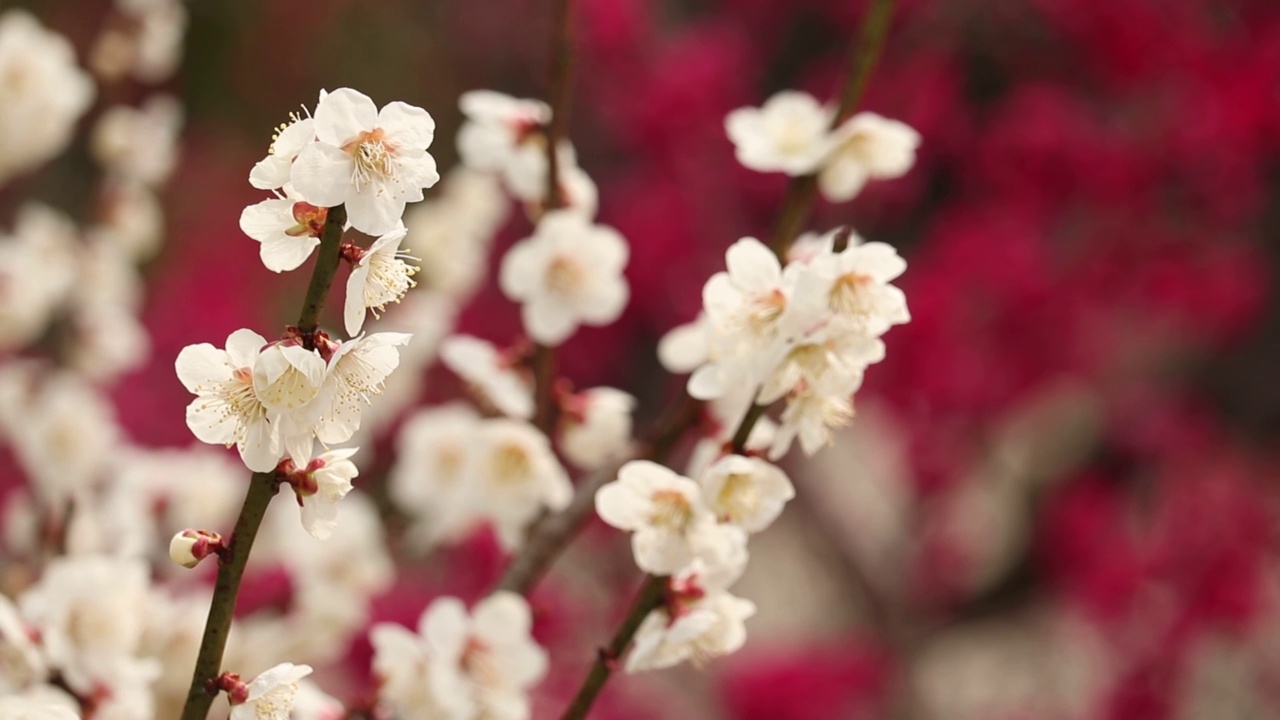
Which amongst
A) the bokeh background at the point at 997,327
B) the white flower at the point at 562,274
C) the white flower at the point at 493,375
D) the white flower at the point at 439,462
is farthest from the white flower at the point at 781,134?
the bokeh background at the point at 997,327

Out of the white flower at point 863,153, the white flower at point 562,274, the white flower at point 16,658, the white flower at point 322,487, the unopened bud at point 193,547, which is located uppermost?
the white flower at point 863,153

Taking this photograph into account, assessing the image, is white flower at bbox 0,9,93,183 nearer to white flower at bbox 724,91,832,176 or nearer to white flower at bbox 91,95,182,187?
white flower at bbox 91,95,182,187

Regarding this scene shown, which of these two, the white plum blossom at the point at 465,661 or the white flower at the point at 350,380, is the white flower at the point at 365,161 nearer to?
the white flower at the point at 350,380

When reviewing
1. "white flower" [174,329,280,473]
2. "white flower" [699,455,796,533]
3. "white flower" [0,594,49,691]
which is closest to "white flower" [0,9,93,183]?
"white flower" [0,594,49,691]

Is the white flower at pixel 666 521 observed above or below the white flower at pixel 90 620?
above

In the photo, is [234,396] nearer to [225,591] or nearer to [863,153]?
[225,591]

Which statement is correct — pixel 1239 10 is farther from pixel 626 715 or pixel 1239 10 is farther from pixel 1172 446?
pixel 626 715

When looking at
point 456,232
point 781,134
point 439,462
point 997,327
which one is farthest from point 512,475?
point 997,327

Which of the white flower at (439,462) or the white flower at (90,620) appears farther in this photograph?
the white flower at (439,462)
